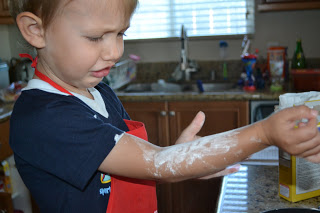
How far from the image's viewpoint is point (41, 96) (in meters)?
0.79

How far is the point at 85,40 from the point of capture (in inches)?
29.7

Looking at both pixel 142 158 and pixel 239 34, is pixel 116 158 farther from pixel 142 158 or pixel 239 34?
pixel 239 34

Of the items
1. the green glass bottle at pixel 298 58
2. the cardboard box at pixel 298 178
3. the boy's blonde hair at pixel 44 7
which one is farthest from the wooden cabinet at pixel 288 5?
the boy's blonde hair at pixel 44 7

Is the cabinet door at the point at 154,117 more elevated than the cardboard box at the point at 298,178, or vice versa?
the cardboard box at the point at 298,178

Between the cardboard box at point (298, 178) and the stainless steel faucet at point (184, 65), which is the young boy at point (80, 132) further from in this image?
the stainless steel faucet at point (184, 65)

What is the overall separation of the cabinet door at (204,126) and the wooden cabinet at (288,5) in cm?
71

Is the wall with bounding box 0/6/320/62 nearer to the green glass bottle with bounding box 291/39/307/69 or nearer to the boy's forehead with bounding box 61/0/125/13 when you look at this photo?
the green glass bottle with bounding box 291/39/307/69

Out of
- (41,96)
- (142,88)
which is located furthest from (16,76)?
(41,96)

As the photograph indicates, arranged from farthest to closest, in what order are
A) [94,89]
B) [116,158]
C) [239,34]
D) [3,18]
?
[239,34] → [3,18] → [94,89] → [116,158]

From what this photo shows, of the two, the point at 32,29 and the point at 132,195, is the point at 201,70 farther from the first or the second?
the point at 32,29

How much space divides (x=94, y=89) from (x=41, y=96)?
23cm

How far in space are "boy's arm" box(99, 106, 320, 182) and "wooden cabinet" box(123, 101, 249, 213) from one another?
1699 millimetres

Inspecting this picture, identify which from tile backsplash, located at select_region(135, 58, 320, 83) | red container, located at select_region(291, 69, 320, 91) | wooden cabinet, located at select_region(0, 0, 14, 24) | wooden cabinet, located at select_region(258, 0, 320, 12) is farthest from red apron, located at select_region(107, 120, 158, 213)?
wooden cabinet, located at select_region(0, 0, 14, 24)

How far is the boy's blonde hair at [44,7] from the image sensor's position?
29.1 inches
